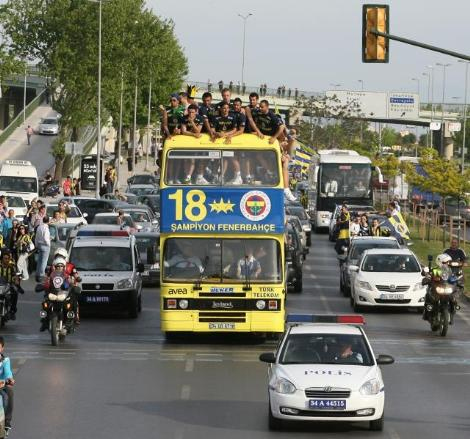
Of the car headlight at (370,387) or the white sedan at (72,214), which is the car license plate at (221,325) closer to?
the car headlight at (370,387)

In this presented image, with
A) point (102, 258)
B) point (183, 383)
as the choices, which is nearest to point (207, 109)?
point (183, 383)

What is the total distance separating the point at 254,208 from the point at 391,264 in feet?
30.3

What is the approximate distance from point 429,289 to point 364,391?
44.3 feet

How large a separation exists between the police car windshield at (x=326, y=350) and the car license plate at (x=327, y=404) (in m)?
0.97

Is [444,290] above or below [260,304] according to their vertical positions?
above

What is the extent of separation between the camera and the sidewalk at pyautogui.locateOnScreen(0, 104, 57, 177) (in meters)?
105

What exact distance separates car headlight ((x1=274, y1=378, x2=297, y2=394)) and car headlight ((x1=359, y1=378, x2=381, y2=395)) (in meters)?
0.77

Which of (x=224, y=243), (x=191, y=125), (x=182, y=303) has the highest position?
(x=191, y=125)

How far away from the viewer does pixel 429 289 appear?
3141 cm

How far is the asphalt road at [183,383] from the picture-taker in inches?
742

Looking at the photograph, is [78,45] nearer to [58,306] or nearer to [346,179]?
[346,179]

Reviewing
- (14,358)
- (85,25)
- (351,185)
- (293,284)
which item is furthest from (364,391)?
(85,25)

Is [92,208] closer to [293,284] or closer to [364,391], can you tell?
[293,284]

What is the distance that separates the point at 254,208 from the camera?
93.3 ft
